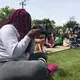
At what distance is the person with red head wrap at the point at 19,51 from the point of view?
11.8 ft

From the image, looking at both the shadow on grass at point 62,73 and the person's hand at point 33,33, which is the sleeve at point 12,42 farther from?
the shadow on grass at point 62,73

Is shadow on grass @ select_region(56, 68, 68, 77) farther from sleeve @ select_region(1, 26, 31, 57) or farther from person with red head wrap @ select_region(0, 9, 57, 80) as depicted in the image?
sleeve @ select_region(1, 26, 31, 57)

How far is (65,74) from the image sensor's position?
692 centimetres

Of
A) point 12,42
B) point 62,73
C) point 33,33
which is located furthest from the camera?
point 62,73

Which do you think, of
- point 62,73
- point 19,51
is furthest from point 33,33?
point 62,73

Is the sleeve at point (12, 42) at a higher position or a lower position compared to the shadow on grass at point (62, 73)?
higher

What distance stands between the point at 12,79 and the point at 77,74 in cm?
355

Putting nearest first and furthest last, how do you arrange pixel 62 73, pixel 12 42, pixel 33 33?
pixel 12 42 < pixel 33 33 < pixel 62 73

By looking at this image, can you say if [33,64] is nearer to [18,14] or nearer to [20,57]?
[20,57]

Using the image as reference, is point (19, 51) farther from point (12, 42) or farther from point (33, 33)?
point (33, 33)

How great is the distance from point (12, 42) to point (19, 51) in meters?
0.15

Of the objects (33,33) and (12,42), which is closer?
(12,42)

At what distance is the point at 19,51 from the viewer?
378 centimetres

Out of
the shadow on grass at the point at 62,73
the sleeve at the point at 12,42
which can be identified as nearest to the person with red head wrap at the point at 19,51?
the sleeve at the point at 12,42
